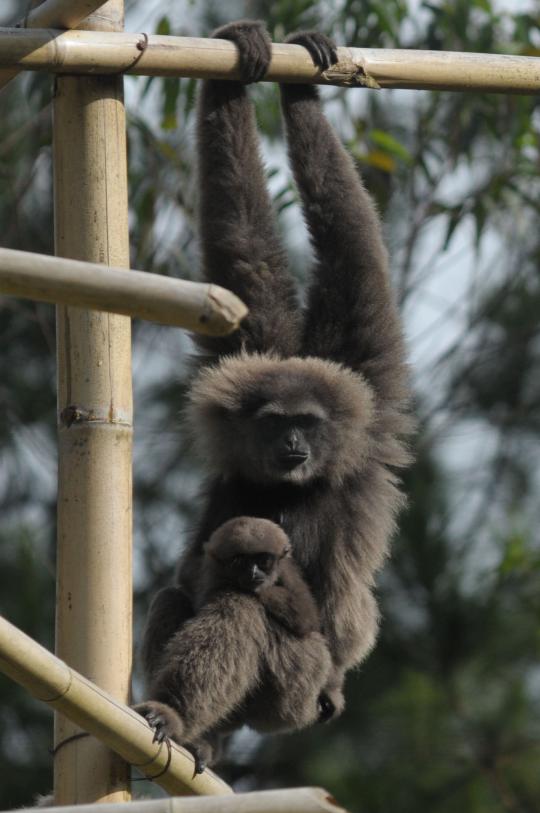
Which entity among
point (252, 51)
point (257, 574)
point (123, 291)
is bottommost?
point (123, 291)

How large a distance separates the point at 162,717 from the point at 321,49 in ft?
7.38

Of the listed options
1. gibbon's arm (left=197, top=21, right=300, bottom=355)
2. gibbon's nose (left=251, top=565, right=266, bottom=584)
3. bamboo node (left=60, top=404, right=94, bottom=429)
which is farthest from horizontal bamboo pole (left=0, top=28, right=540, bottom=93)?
gibbon's nose (left=251, top=565, right=266, bottom=584)

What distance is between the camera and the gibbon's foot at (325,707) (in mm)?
4773

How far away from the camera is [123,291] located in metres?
2.38

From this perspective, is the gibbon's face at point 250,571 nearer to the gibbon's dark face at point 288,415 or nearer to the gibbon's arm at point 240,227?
the gibbon's dark face at point 288,415

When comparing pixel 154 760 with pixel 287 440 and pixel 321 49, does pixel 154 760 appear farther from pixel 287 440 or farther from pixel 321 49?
pixel 321 49

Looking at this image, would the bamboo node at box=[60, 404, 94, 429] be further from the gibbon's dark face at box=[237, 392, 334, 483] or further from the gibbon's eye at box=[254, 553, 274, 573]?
the gibbon's dark face at box=[237, 392, 334, 483]

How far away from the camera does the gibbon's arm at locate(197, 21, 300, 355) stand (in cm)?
476

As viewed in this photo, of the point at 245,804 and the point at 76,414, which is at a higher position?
the point at 76,414

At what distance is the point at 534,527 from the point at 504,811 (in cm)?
253

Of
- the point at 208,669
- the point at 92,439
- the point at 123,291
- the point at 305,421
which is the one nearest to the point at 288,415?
the point at 305,421

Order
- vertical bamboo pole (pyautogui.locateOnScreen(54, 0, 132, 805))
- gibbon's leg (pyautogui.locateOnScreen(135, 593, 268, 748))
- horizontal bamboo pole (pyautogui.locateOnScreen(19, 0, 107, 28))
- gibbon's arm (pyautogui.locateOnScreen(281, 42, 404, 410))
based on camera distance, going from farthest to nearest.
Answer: gibbon's arm (pyautogui.locateOnScreen(281, 42, 404, 410)) → gibbon's leg (pyautogui.locateOnScreen(135, 593, 268, 748)) → horizontal bamboo pole (pyautogui.locateOnScreen(19, 0, 107, 28)) → vertical bamboo pole (pyautogui.locateOnScreen(54, 0, 132, 805))

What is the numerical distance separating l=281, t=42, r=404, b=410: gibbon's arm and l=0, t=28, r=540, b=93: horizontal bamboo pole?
510 mm

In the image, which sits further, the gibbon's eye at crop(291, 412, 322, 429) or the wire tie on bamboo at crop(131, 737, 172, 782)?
the gibbon's eye at crop(291, 412, 322, 429)
